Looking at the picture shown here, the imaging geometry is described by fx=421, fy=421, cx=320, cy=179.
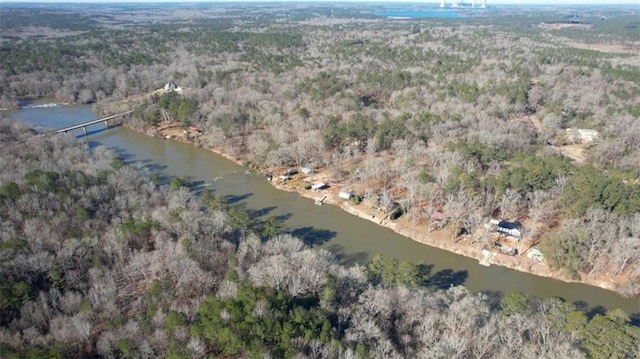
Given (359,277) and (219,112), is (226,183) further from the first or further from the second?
(359,277)

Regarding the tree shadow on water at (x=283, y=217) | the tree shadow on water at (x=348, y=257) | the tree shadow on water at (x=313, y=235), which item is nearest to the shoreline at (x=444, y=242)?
the tree shadow on water at (x=283, y=217)

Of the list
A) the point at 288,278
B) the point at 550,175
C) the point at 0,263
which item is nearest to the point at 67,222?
the point at 0,263

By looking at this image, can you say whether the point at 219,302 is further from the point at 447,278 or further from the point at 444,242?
the point at 444,242

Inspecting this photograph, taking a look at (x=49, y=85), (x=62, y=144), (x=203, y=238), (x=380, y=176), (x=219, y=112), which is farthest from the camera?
(x=49, y=85)

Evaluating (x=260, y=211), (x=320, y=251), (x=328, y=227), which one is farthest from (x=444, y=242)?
(x=260, y=211)

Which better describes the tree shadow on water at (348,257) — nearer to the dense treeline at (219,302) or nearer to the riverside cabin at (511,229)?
the dense treeline at (219,302)

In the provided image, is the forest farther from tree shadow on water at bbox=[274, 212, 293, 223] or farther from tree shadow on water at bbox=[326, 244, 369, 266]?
tree shadow on water at bbox=[274, 212, 293, 223]
